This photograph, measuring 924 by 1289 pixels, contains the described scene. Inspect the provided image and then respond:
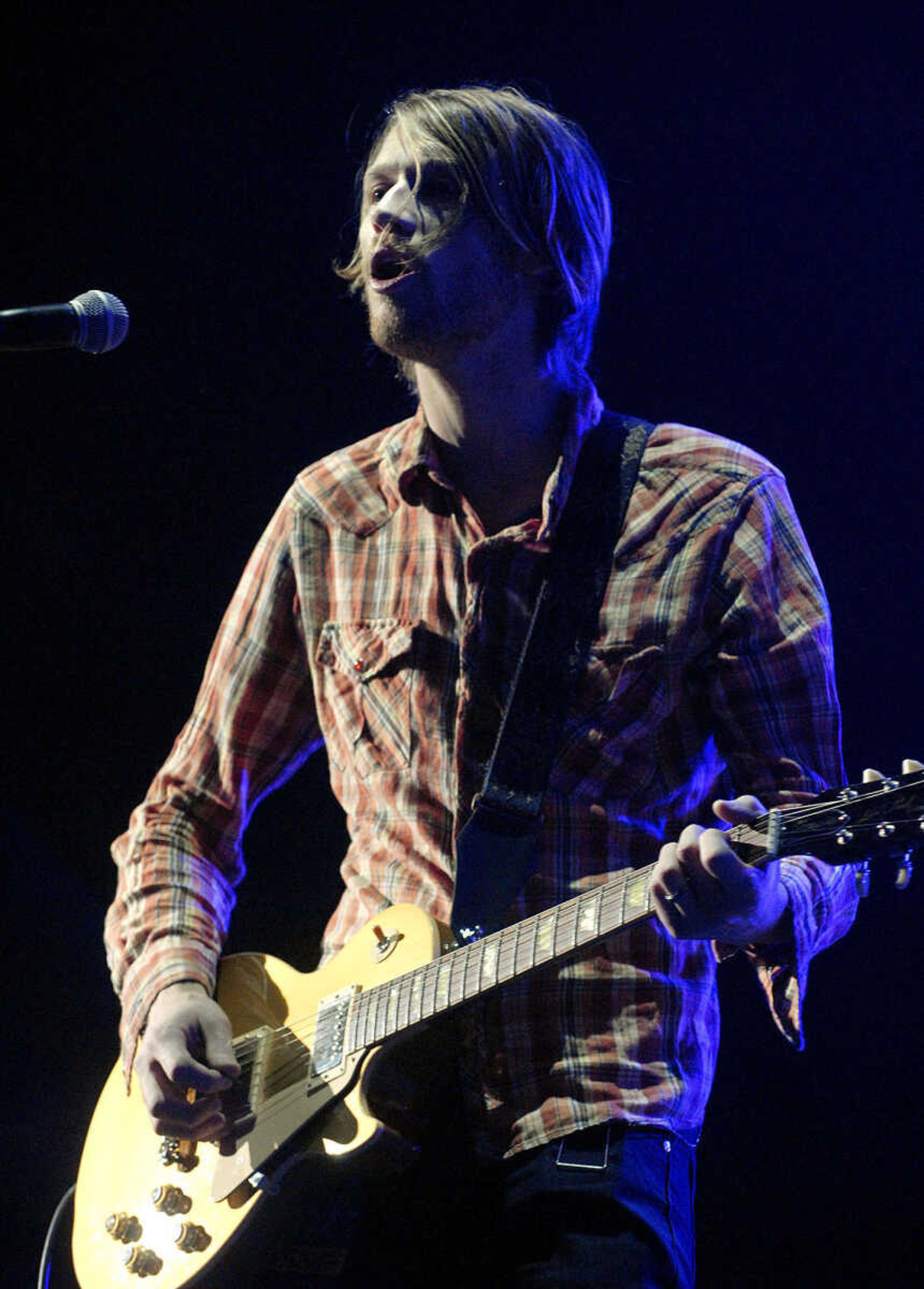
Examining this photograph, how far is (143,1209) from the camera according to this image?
2.01 metres

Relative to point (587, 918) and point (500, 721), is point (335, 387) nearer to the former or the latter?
point (500, 721)

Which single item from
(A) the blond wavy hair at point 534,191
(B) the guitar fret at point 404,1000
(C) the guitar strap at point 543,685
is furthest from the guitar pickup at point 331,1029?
(A) the blond wavy hair at point 534,191

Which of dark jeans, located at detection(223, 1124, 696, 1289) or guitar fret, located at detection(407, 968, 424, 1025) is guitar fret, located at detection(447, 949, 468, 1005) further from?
dark jeans, located at detection(223, 1124, 696, 1289)

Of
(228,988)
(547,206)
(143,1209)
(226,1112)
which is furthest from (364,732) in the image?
(547,206)

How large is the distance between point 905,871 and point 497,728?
77 cm

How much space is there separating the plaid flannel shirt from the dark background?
2.01ft

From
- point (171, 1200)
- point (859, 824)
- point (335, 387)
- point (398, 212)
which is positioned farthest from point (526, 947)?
point (335, 387)

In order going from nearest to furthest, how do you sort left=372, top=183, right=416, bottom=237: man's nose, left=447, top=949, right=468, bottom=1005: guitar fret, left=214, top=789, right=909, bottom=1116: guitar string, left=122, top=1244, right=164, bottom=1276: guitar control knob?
1. left=214, top=789, right=909, bottom=1116: guitar string
2. left=447, top=949, right=468, bottom=1005: guitar fret
3. left=122, top=1244, right=164, bottom=1276: guitar control knob
4. left=372, top=183, right=416, bottom=237: man's nose

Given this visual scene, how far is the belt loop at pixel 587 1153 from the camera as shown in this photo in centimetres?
171

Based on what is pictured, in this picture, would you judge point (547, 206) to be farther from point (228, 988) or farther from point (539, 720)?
point (228, 988)

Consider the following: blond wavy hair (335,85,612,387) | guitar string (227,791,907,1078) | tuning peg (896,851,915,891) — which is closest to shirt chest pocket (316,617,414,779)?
guitar string (227,791,907,1078)

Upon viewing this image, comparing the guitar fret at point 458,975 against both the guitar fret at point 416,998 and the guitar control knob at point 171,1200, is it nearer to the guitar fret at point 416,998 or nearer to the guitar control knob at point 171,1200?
the guitar fret at point 416,998

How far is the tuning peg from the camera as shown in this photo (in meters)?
1.52

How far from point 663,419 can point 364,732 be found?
1144 mm
